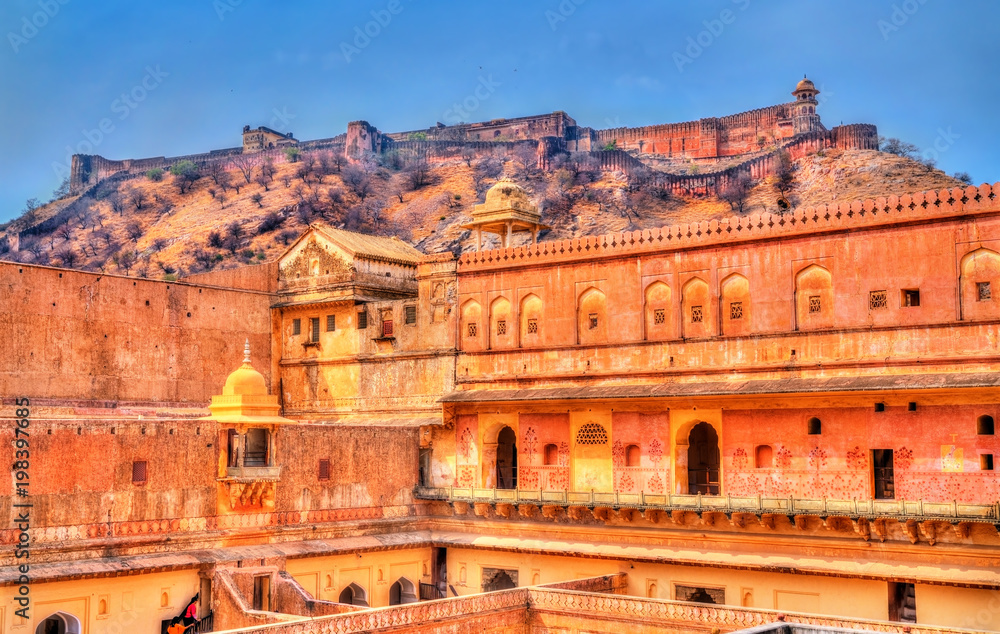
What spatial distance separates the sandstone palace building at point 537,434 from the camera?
23.6 m

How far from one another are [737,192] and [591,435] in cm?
3976

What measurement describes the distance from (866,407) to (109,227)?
221 ft

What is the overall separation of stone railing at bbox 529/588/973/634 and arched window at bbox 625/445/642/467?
510 centimetres

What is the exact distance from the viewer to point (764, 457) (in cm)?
2681

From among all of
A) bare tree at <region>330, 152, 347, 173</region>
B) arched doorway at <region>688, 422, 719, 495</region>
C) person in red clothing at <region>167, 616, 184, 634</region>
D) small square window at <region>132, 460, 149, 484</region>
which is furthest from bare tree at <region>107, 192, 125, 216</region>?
person in red clothing at <region>167, 616, 184, 634</region>

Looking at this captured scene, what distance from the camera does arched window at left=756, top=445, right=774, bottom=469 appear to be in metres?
26.7

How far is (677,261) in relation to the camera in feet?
95.0

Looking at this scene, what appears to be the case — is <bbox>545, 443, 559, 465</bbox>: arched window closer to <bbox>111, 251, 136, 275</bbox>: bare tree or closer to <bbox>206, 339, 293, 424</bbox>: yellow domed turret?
<bbox>206, 339, 293, 424</bbox>: yellow domed turret

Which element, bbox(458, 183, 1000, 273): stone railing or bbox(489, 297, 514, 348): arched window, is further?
bbox(489, 297, 514, 348): arched window

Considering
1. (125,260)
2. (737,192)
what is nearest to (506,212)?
(737,192)

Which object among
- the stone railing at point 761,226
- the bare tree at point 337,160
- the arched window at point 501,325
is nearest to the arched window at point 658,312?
the stone railing at point 761,226

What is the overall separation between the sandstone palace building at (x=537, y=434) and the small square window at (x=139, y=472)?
0.45ft

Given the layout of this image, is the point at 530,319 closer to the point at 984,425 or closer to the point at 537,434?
the point at 537,434

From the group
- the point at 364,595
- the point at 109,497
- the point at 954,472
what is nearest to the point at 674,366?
the point at 954,472
